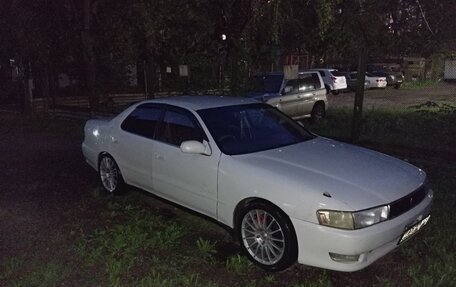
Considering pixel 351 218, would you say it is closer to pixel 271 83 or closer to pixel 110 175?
pixel 110 175

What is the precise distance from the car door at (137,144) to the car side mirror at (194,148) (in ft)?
2.92

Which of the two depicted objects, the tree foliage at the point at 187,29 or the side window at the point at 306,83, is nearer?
the tree foliage at the point at 187,29

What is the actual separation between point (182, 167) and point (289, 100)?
7.32m

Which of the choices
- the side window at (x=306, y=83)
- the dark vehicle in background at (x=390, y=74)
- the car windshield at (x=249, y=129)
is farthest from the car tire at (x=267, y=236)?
the dark vehicle in background at (x=390, y=74)

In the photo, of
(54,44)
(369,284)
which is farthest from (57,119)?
(369,284)

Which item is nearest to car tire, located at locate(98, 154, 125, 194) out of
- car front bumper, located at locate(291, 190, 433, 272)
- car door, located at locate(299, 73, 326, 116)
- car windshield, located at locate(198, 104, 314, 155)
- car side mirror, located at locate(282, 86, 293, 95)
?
car windshield, located at locate(198, 104, 314, 155)

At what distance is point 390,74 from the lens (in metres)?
28.1

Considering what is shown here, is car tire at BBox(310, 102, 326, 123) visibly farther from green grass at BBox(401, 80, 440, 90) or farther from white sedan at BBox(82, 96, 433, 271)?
green grass at BBox(401, 80, 440, 90)

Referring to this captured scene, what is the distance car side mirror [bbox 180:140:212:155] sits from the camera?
4328 mm

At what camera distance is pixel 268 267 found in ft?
12.8

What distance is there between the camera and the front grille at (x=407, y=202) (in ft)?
12.0

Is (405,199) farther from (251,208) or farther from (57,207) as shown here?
(57,207)

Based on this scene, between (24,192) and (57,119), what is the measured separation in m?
8.01

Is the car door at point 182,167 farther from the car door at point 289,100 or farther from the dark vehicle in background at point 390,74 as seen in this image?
the dark vehicle in background at point 390,74
